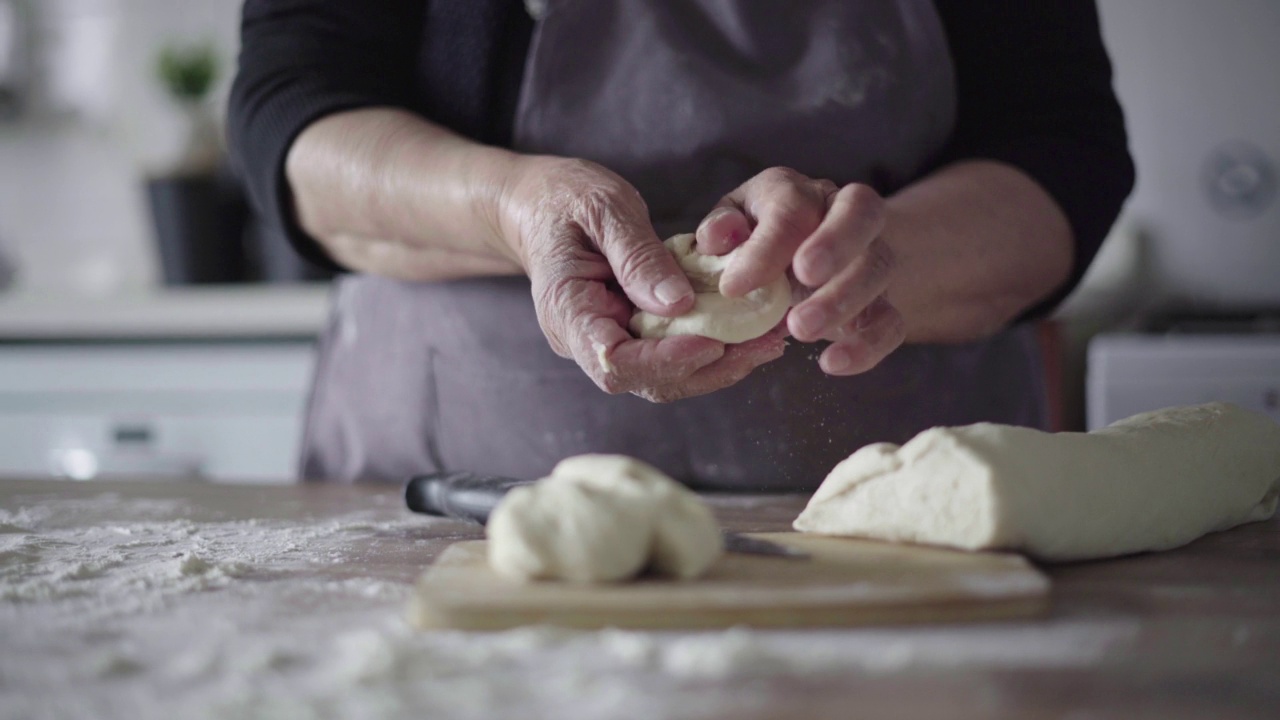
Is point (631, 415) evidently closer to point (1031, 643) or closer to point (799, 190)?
point (799, 190)

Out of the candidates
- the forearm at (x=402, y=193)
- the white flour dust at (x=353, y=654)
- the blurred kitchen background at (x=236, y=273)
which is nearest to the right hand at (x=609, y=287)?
the forearm at (x=402, y=193)

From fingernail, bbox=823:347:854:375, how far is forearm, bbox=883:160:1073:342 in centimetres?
18

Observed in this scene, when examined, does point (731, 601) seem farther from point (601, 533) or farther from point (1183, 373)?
point (1183, 373)

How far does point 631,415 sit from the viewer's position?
1.06 meters

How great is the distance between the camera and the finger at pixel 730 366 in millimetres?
821

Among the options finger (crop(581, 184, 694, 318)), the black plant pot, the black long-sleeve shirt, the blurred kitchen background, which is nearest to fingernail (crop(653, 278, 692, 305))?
finger (crop(581, 184, 694, 318))

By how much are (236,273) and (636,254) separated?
2261 mm

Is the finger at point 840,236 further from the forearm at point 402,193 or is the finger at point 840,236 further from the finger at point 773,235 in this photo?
the forearm at point 402,193

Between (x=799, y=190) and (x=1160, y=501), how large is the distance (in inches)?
12.6

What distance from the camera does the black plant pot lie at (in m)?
2.66

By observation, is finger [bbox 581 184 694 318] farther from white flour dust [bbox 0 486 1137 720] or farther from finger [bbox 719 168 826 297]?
white flour dust [bbox 0 486 1137 720]

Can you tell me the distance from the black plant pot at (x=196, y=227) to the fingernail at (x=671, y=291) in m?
2.21

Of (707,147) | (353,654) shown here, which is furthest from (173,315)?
(353,654)

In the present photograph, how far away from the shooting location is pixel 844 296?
77 cm
